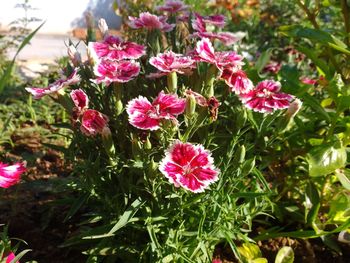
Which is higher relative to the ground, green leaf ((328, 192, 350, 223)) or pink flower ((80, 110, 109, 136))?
pink flower ((80, 110, 109, 136))

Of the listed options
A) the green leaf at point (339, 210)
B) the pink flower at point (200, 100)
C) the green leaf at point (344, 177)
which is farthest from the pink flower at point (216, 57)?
the green leaf at point (339, 210)

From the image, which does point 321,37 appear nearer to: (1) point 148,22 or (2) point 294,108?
(2) point 294,108

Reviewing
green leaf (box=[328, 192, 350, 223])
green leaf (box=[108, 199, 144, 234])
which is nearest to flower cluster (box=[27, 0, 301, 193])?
green leaf (box=[108, 199, 144, 234])

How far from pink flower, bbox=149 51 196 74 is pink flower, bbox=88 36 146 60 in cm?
8

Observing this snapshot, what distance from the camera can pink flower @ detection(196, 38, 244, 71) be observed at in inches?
55.9

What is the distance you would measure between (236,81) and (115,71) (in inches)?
14.4

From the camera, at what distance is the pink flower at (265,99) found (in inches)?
56.7

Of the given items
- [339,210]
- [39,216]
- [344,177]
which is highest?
[344,177]

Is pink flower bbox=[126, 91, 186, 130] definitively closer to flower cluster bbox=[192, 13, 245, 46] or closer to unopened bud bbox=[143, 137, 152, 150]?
unopened bud bbox=[143, 137, 152, 150]

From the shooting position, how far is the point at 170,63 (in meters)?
1.42

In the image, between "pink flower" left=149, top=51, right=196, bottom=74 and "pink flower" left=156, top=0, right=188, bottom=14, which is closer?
"pink flower" left=149, top=51, right=196, bottom=74

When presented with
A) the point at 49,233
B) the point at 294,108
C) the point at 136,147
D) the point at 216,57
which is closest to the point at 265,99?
the point at 294,108

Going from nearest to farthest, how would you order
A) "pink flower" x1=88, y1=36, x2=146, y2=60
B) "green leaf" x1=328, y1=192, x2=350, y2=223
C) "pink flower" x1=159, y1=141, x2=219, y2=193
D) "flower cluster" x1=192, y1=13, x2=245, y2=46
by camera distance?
1. "pink flower" x1=159, y1=141, x2=219, y2=193
2. "pink flower" x1=88, y1=36, x2=146, y2=60
3. "flower cluster" x1=192, y1=13, x2=245, y2=46
4. "green leaf" x1=328, y1=192, x2=350, y2=223

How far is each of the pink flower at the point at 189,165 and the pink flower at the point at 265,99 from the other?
24 cm
